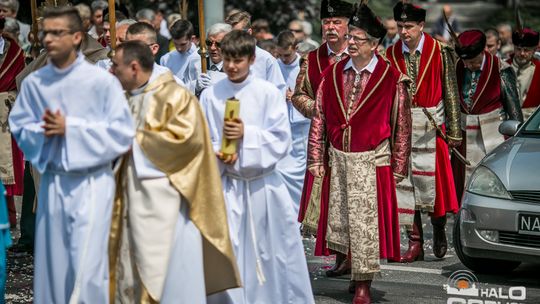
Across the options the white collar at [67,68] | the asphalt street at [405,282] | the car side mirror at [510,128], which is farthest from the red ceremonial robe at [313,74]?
the white collar at [67,68]

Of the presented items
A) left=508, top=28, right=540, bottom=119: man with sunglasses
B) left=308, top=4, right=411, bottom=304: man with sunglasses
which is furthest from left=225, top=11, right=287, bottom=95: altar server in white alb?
left=508, top=28, right=540, bottom=119: man with sunglasses

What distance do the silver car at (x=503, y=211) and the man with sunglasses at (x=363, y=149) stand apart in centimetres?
107

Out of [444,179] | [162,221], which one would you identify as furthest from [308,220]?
[162,221]

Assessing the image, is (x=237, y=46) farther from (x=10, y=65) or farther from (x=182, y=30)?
(x=182, y=30)

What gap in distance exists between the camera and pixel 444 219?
12.1 metres

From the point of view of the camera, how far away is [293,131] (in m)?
14.5

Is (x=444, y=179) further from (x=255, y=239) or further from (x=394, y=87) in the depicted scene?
(x=255, y=239)

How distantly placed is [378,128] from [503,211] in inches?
55.6

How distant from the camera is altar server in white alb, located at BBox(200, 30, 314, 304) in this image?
28.3ft

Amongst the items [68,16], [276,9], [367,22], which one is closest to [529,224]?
[367,22]

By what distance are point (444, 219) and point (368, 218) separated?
2.38m

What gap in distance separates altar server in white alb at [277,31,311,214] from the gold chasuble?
4740 millimetres

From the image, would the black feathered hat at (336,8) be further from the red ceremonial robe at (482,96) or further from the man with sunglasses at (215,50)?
the red ceremonial robe at (482,96)

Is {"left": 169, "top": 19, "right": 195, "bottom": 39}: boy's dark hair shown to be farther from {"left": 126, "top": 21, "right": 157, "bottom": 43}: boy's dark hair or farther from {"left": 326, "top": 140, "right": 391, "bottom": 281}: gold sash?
{"left": 326, "top": 140, "right": 391, "bottom": 281}: gold sash
